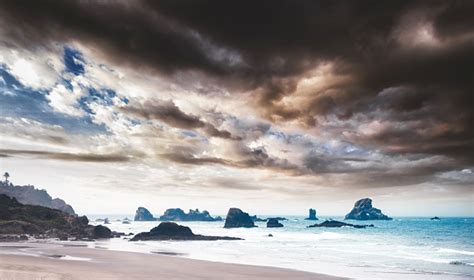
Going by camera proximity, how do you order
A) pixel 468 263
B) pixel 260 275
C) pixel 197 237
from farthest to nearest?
pixel 197 237
pixel 468 263
pixel 260 275

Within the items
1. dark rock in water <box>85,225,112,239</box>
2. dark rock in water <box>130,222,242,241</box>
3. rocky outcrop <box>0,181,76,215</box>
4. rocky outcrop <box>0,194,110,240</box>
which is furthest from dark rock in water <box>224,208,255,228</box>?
rocky outcrop <box>0,181,76,215</box>

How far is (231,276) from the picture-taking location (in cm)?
2830

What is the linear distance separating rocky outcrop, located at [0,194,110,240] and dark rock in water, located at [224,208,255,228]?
8489 cm

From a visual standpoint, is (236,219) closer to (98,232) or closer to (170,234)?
(170,234)

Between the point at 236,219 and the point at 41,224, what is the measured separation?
103 meters

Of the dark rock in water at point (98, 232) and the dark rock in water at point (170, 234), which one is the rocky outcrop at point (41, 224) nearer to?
the dark rock in water at point (98, 232)

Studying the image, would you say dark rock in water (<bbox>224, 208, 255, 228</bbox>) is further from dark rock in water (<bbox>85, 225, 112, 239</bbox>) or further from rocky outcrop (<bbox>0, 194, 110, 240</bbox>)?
rocky outcrop (<bbox>0, 194, 110, 240</bbox>)

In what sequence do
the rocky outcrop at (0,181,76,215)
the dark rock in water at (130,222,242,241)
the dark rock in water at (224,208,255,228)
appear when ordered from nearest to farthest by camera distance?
the dark rock in water at (130,222,242,241) < the dark rock in water at (224,208,255,228) < the rocky outcrop at (0,181,76,215)

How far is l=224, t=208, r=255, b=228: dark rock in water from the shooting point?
164 metres

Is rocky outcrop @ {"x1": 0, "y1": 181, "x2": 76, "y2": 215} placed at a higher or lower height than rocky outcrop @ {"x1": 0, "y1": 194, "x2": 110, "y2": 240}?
higher

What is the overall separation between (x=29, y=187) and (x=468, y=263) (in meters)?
225

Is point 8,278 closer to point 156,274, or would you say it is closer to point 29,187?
point 156,274

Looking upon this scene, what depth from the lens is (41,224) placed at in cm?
7794

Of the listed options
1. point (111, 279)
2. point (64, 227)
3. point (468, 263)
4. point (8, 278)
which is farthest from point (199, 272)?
point (64, 227)
